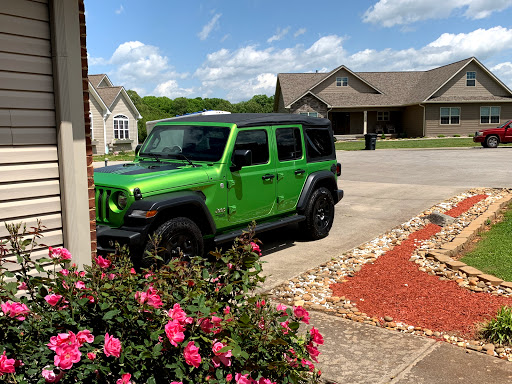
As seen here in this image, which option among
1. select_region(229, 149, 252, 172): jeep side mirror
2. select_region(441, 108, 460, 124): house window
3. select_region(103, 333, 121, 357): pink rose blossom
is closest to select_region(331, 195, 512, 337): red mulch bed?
select_region(229, 149, 252, 172): jeep side mirror

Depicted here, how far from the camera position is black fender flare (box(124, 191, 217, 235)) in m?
5.49

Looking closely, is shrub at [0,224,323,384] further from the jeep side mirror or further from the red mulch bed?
the jeep side mirror

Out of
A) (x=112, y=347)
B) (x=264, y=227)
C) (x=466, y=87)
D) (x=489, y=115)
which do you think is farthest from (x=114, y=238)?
(x=489, y=115)

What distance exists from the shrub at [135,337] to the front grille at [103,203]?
3.05 meters

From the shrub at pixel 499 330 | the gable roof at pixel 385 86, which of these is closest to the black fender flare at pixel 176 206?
the shrub at pixel 499 330

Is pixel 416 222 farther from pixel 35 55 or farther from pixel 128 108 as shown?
pixel 128 108

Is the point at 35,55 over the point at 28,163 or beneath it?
over

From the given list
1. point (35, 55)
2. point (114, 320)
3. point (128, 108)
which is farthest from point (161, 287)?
point (128, 108)

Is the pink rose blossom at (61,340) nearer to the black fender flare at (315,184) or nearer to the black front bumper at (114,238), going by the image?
the black front bumper at (114,238)

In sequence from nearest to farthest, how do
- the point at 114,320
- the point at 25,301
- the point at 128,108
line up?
the point at 114,320, the point at 25,301, the point at 128,108

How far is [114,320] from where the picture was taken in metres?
2.46

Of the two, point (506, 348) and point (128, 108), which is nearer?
point (506, 348)

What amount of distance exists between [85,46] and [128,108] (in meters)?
41.3

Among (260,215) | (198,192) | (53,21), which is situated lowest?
(260,215)
